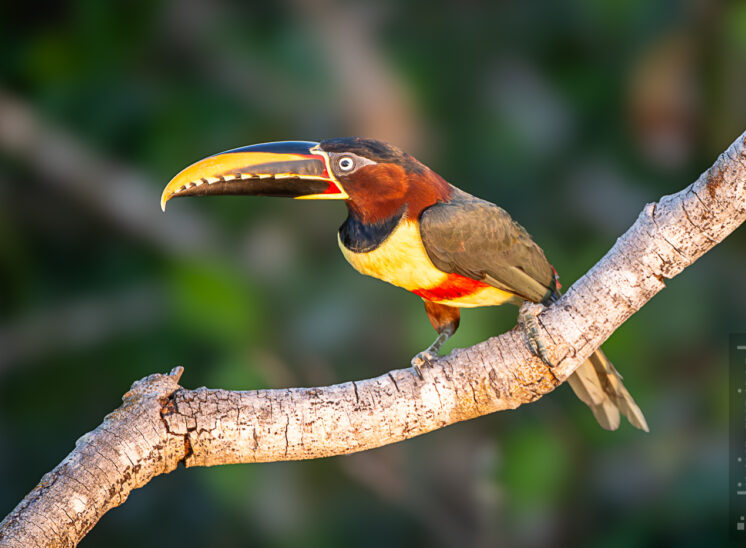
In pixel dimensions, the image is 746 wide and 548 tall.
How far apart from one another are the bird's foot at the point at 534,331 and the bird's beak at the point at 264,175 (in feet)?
1.35

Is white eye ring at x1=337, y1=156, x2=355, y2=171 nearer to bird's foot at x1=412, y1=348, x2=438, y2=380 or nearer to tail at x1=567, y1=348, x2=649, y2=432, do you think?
bird's foot at x1=412, y1=348, x2=438, y2=380

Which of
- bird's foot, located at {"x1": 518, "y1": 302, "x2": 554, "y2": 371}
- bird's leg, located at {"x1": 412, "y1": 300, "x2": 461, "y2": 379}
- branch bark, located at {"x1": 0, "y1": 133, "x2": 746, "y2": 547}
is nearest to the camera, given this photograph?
branch bark, located at {"x1": 0, "y1": 133, "x2": 746, "y2": 547}

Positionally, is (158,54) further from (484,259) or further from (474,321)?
(484,259)

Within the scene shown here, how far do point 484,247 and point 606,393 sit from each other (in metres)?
0.49

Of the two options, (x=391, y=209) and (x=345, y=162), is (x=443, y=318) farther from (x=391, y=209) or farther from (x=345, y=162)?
(x=345, y=162)

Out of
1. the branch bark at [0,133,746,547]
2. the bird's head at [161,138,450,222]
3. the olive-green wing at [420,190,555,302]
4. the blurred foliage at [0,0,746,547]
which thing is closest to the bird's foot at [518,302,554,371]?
the branch bark at [0,133,746,547]

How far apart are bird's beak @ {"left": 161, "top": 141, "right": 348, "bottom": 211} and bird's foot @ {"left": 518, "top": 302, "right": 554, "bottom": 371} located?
41cm

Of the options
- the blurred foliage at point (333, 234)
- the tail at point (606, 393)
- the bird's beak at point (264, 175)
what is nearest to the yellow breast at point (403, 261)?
the bird's beak at point (264, 175)

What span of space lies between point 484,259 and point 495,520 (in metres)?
1.65

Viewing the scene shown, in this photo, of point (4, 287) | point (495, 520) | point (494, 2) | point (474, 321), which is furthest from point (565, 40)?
point (4, 287)

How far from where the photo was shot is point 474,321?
107 inches

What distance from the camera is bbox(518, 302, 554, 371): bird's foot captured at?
1537mm

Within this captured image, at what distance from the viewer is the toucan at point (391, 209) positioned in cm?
161

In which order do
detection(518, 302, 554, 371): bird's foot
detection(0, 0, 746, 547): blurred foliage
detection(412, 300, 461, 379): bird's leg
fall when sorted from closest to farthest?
detection(518, 302, 554, 371): bird's foot, detection(412, 300, 461, 379): bird's leg, detection(0, 0, 746, 547): blurred foliage
